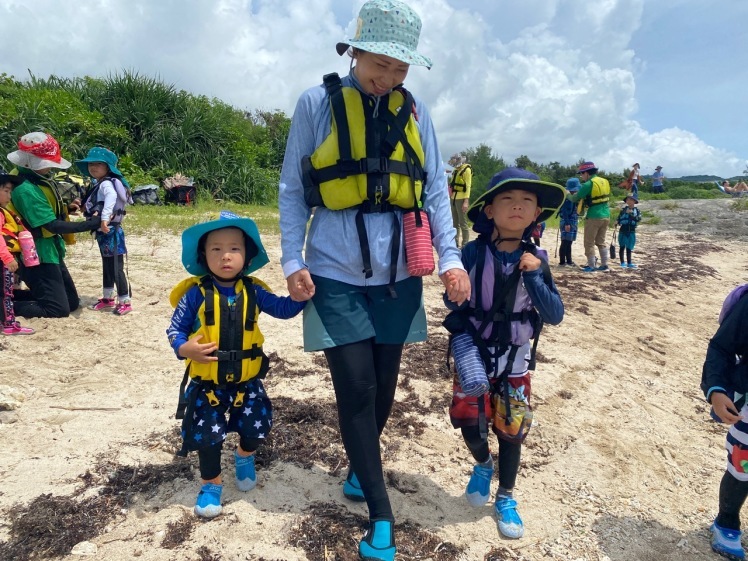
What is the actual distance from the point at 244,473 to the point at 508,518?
1423 mm

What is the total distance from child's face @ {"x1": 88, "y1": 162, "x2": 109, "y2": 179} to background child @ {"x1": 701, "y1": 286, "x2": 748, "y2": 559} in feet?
19.9

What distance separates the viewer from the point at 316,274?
7.68 feet

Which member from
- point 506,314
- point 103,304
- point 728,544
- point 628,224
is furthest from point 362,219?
point 628,224

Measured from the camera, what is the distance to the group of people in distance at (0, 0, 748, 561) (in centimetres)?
225

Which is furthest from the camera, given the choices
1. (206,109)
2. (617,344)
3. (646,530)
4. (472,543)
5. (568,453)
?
(206,109)

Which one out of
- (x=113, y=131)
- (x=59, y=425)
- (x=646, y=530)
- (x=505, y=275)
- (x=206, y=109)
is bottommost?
(x=646, y=530)

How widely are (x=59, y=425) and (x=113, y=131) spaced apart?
15154mm

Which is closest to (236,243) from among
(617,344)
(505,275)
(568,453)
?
(505,275)

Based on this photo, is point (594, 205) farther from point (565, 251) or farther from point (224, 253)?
point (224, 253)

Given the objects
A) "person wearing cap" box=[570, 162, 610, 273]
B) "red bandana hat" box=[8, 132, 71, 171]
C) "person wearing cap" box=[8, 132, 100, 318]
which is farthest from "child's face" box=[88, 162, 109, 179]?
"person wearing cap" box=[570, 162, 610, 273]

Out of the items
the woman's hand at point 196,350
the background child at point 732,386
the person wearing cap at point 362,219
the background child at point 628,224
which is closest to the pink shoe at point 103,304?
the woman's hand at point 196,350

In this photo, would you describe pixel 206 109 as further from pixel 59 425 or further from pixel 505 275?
pixel 505 275

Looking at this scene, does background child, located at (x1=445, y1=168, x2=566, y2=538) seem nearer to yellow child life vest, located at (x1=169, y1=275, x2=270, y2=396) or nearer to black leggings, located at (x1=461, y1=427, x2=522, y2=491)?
black leggings, located at (x1=461, y1=427, x2=522, y2=491)

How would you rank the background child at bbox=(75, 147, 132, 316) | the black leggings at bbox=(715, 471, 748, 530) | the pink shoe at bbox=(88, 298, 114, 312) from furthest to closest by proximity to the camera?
the pink shoe at bbox=(88, 298, 114, 312), the background child at bbox=(75, 147, 132, 316), the black leggings at bbox=(715, 471, 748, 530)
